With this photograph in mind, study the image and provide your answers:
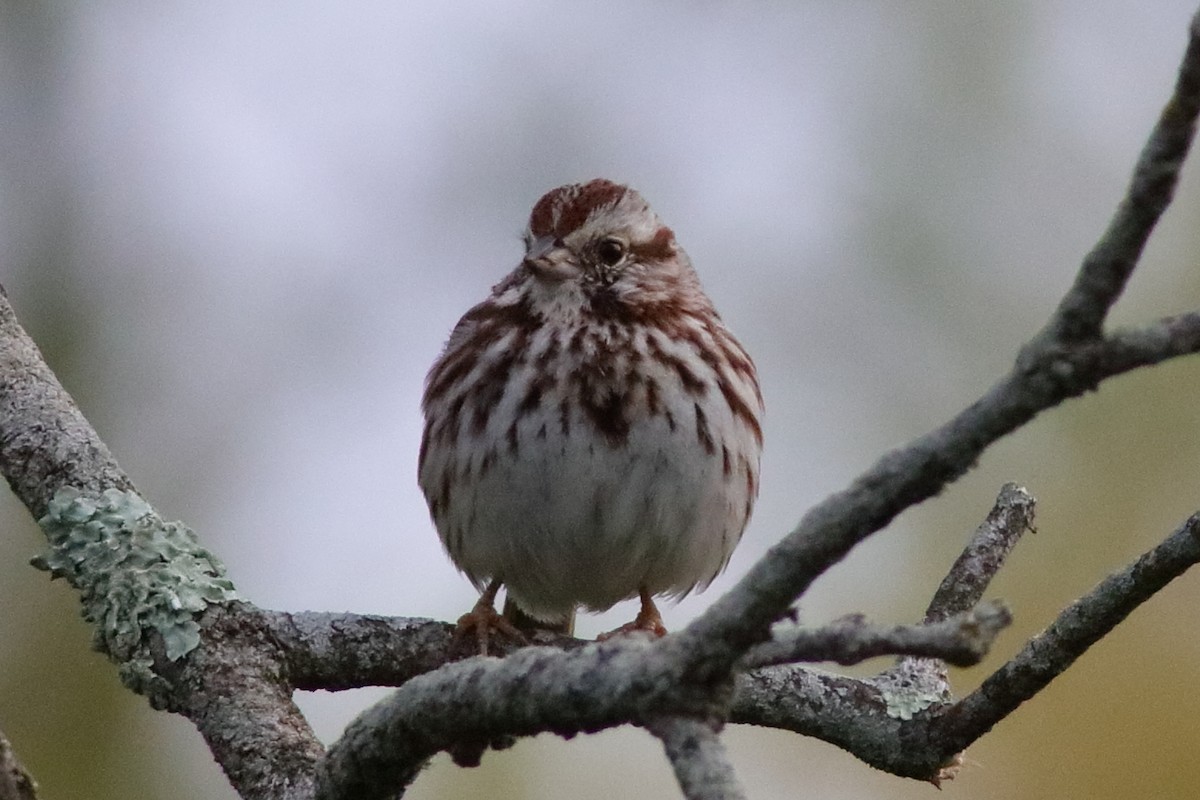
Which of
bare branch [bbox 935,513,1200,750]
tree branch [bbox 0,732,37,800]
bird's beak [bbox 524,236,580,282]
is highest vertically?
bird's beak [bbox 524,236,580,282]

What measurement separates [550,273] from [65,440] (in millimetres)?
1523

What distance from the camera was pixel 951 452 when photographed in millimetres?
2494

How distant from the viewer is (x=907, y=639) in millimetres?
2541

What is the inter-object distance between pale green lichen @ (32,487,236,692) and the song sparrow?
32.8 inches

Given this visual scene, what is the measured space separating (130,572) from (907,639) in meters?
2.50

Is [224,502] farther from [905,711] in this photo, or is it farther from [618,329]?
[905,711]

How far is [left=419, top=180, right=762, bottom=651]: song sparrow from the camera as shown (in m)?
4.98

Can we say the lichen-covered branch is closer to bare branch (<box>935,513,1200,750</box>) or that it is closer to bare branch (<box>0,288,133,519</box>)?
bare branch (<box>0,288,133,519</box>)

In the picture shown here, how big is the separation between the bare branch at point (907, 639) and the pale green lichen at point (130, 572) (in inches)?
80.6

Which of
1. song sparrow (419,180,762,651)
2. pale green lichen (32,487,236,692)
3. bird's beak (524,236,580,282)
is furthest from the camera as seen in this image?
bird's beak (524,236,580,282)

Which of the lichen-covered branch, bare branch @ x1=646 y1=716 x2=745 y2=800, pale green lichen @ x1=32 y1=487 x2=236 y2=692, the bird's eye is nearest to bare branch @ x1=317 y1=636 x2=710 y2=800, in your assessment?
bare branch @ x1=646 y1=716 x2=745 y2=800

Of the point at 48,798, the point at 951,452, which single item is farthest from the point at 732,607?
the point at 48,798

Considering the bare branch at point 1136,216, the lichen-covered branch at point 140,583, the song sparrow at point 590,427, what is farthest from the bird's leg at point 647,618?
the bare branch at point 1136,216

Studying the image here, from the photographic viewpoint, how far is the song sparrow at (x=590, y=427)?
498 cm
